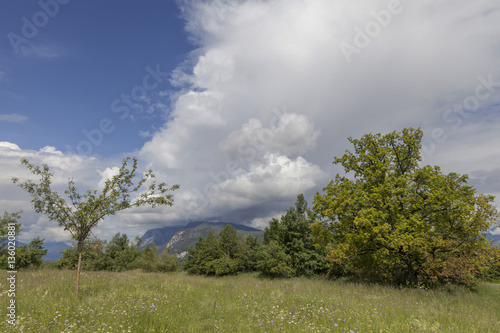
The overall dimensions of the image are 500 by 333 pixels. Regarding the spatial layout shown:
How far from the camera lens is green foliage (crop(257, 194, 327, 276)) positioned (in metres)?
36.5

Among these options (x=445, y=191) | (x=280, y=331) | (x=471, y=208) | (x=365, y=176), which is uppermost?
(x=365, y=176)

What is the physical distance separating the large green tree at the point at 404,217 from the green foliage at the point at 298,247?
16.7m

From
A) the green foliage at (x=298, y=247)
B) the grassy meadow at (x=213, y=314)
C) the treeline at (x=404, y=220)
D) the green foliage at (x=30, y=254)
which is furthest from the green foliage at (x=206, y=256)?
the grassy meadow at (x=213, y=314)

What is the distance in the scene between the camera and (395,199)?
16531 mm

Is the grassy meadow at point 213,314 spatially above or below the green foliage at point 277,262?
above

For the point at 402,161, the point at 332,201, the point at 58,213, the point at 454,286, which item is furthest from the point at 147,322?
the point at 402,161

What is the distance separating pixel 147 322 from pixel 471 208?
737 inches

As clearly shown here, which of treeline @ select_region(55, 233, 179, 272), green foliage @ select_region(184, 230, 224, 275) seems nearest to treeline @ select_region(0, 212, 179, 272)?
treeline @ select_region(55, 233, 179, 272)

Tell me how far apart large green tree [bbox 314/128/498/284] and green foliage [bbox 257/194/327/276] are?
1674 cm

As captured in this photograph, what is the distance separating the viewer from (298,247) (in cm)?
3819

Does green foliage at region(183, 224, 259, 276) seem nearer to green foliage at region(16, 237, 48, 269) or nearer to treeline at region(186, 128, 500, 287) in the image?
green foliage at region(16, 237, 48, 269)

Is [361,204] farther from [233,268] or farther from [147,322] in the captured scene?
[233,268]

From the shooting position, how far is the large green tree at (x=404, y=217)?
14.9m

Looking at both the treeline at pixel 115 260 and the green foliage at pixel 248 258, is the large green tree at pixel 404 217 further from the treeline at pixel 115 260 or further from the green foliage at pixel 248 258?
the green foliage at pixel 248 258
